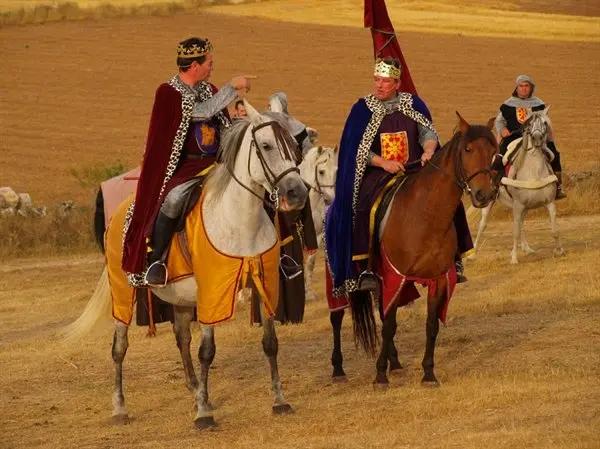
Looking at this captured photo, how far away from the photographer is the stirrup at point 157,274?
1046 cm

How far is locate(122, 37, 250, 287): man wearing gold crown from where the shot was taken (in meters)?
10.5

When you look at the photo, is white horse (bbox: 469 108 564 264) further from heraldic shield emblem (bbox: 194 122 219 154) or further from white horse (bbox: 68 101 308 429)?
white horse (bbox: 68 101 308 429)

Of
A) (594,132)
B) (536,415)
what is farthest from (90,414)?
(594,132)

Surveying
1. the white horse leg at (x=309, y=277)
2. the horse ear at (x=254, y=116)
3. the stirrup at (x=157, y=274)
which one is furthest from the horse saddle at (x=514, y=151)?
the horse ear at (x=254, y=116)

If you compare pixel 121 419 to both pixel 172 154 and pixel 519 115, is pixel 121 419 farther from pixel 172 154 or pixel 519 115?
pixel 519 115

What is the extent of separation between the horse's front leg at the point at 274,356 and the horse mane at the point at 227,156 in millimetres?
1010

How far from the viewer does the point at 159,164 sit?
1064 centimetres

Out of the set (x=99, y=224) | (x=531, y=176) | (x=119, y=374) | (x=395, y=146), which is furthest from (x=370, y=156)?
(x=531, y=176)

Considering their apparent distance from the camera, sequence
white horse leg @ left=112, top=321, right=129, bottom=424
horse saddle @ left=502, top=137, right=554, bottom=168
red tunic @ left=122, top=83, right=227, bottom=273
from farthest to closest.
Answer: horse saddle @ left=502, top=137, right=554, bottom=168
white horse leg @ left=112, top=321, right=129, bottom=424
red tunic @ left=122, top=83, right=227, bottom=273

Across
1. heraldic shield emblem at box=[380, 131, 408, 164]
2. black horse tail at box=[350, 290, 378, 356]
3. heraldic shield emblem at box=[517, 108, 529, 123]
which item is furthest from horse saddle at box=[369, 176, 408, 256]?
heraldic shield emblem at box=[517, 108, 529, 123]

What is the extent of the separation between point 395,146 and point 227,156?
1.92 m

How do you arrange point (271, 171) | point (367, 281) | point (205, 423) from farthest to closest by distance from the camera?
point (367, 281)
point (205, 423)
point (271, 171)

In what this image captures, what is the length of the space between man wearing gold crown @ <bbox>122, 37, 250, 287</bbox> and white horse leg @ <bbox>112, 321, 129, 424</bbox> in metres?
0.79

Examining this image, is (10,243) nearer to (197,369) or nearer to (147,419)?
(197,369)
